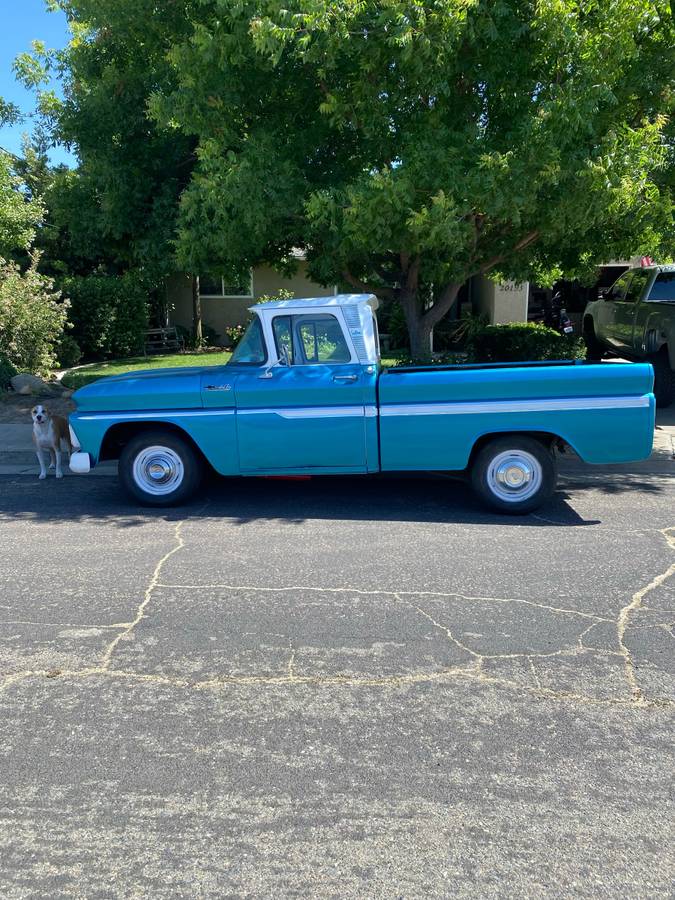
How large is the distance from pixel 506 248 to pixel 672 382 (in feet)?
13.2

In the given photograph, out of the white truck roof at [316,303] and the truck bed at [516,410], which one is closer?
the truck bed at [516,410]

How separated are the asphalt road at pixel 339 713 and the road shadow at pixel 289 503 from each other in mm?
469

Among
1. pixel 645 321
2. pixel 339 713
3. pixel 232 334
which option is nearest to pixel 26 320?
pixel 232 334

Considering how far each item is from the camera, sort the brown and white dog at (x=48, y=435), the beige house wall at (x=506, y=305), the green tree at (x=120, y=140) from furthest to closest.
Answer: the beige house wall at (x=506, y=305), the green tree at (x=120, y=140), the brown and white dog at (x=48, y=435)

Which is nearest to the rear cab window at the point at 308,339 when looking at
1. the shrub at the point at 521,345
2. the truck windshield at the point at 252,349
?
the truck windshield at the point at 252,349

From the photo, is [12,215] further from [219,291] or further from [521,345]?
[219,291]

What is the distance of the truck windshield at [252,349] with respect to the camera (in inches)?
290

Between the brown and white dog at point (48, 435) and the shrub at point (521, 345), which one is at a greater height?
the shrub at point (521, 345)

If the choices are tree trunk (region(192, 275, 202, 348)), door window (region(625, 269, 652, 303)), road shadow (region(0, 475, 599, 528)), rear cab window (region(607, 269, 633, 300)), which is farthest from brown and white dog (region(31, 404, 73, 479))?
tree trunk (region(192, 275, 202, 348))

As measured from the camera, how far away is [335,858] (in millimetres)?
2818

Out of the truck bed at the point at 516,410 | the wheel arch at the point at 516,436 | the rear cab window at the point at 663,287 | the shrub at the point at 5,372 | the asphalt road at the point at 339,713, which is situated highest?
the rear cab window at the point at 663,287

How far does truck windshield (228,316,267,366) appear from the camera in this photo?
7.38 m

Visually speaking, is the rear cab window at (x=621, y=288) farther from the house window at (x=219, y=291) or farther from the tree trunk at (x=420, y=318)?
the house window at (x=219, y=291)

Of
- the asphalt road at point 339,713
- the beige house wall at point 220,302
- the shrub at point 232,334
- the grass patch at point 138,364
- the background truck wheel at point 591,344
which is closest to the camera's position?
the asphalt road at point 339,713
